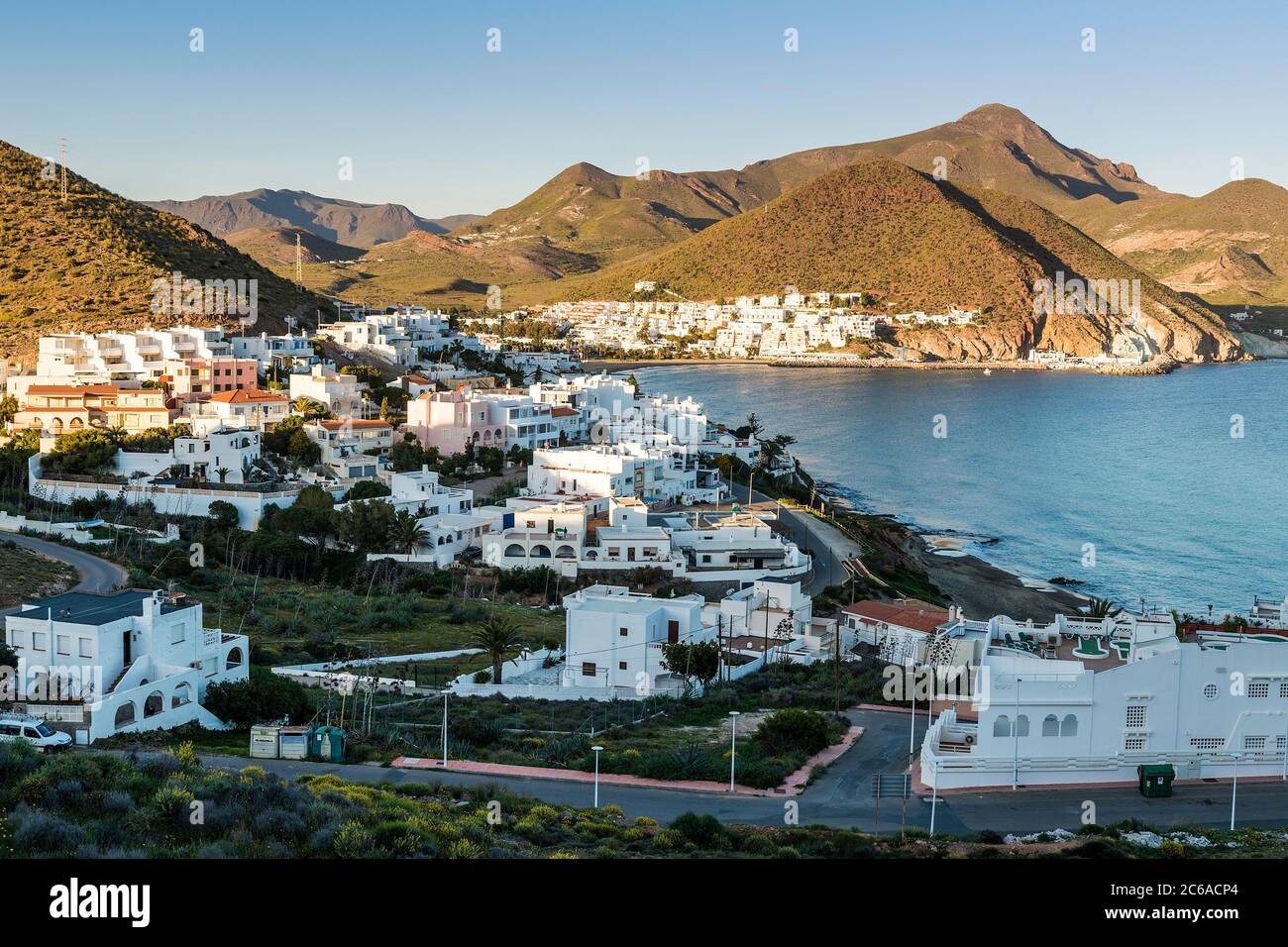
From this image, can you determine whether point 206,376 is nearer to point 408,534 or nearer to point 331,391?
point 331,391

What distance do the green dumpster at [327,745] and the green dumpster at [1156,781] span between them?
891 centimetres

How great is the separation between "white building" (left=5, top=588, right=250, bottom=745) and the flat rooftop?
0.01 meters

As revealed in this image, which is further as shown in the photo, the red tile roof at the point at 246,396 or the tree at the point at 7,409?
the red tile roof at the point at 246,396

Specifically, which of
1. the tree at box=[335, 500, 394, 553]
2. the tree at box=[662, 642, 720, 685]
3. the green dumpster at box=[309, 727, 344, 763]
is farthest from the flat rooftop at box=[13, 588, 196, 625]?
the tree at box=[335, 500, 394, 553]

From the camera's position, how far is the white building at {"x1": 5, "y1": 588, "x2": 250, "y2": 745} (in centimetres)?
1553

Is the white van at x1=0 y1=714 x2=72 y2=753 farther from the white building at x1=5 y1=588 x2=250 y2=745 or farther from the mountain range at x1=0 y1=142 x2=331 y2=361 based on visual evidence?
the mountain range at x1=0 y1=142 x2=331 y2=361

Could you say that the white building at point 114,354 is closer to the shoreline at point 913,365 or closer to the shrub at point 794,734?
the shrub at point 794,734

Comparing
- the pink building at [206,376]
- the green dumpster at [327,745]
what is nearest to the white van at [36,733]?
the green dumpster at [327,745]

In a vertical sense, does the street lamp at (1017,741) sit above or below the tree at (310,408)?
below

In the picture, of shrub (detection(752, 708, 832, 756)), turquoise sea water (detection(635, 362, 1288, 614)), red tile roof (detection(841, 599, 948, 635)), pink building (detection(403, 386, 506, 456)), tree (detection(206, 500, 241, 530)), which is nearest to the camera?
shrub (detection(752, 708, 832, 756))

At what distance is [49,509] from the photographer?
1246 inches

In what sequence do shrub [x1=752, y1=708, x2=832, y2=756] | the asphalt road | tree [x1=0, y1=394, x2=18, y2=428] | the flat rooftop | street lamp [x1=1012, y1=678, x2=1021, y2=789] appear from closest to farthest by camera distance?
the asphalt road → street lamp [x1=1012, y1=678, x2=1021, y2=789] → shrub [x1=752, y1=708, x2=832, y2=756] → the flat rooftop → tree [x1=0, y1=394, x2=18, y2=428]

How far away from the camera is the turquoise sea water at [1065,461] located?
135 feet
